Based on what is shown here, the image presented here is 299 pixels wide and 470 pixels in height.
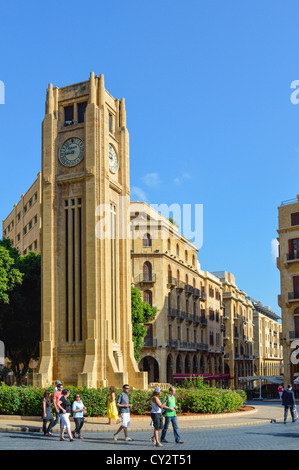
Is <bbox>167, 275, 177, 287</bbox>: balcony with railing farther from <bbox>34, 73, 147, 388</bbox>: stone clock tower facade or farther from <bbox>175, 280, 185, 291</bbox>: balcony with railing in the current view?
<bbox>34, 73, 147, 388</bbox>: stone clock tower facade

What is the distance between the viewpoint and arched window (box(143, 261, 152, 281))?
6025 cm

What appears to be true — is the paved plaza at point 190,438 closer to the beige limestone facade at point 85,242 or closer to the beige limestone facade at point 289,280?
the beige limestone facade at point 85,242

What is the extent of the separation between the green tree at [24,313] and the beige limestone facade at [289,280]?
2392cm

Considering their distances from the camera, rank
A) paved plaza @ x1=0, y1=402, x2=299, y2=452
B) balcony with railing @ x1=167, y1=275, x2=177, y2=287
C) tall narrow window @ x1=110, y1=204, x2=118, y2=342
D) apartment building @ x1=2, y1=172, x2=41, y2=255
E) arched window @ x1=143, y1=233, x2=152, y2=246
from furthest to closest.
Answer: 1. apartment building @ x1=2, y1=172, x2=41, y2=255
2. balcony with railing @ x1=167, y1=275, x2=177, y2=287
3. arched window @ x1=143, y1=233, x2=152, y2=246
4. tall narrow window @ x1=110, y1=204, x2=118, y2=342
5. paved plaza @ x1=0, y1=402, x2=299, y2=452

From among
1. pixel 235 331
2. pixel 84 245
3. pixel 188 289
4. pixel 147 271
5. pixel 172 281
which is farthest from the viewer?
pixel 235 331

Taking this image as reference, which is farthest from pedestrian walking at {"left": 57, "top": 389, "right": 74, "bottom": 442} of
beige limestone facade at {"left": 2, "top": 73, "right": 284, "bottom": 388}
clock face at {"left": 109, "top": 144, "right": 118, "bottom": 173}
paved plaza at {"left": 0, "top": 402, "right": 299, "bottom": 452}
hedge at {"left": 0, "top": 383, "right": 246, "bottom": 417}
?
clock face at {"left": 109, "top": 144, "right": 118, "bottom": 173}

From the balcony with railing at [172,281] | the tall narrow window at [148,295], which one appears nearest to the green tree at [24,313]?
the tall narrow window at [148,295]

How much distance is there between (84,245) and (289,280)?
26.8 metres

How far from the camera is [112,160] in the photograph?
36.8m

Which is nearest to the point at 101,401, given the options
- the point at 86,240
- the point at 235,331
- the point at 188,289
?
the point at 86,240

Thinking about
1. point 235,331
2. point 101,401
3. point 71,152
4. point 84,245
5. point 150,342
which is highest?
point 71,152

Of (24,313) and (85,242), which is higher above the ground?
(85,242)

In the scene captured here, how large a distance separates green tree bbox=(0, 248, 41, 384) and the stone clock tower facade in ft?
14.4

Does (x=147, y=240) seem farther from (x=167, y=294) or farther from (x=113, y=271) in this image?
(x=113, y=271)
